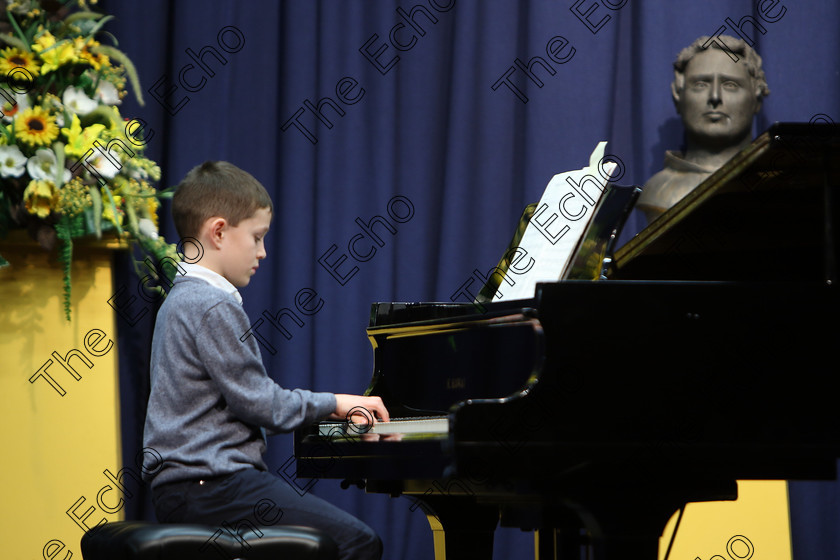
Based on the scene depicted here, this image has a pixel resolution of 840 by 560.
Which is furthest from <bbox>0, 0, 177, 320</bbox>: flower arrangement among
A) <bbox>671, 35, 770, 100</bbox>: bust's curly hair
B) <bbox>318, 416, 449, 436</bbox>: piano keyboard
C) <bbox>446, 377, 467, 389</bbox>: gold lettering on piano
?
<bbox>671, 35, 770, 100</bbox>: bust's curly hair

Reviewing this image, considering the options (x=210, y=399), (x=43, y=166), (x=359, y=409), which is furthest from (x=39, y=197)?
(x=359, y=409)

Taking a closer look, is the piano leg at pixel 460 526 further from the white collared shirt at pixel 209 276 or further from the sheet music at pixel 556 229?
the white collared shirt at pixel 209 276

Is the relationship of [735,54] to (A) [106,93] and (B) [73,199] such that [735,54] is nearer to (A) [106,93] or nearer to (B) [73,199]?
(A) [106,93]

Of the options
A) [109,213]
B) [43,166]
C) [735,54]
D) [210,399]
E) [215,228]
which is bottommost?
[210,399]

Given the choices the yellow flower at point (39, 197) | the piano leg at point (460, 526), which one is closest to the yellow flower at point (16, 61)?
the yellow flower at point (39, 197)

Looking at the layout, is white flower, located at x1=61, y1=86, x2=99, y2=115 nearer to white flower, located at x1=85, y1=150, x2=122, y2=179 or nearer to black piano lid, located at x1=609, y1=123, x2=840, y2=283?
white flower, located at x1=85, y1=150, x2=122, y2=179

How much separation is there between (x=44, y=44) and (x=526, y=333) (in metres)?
1.88

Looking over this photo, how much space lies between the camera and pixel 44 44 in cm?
284

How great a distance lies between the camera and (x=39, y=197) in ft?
9.10

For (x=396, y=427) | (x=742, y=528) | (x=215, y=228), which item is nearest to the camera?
(x=396, y=427)

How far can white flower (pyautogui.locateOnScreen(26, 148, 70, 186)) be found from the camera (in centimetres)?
276

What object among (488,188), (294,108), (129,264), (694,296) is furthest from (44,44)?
(694,296)

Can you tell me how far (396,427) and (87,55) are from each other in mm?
1667

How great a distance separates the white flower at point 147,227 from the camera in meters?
3.00
